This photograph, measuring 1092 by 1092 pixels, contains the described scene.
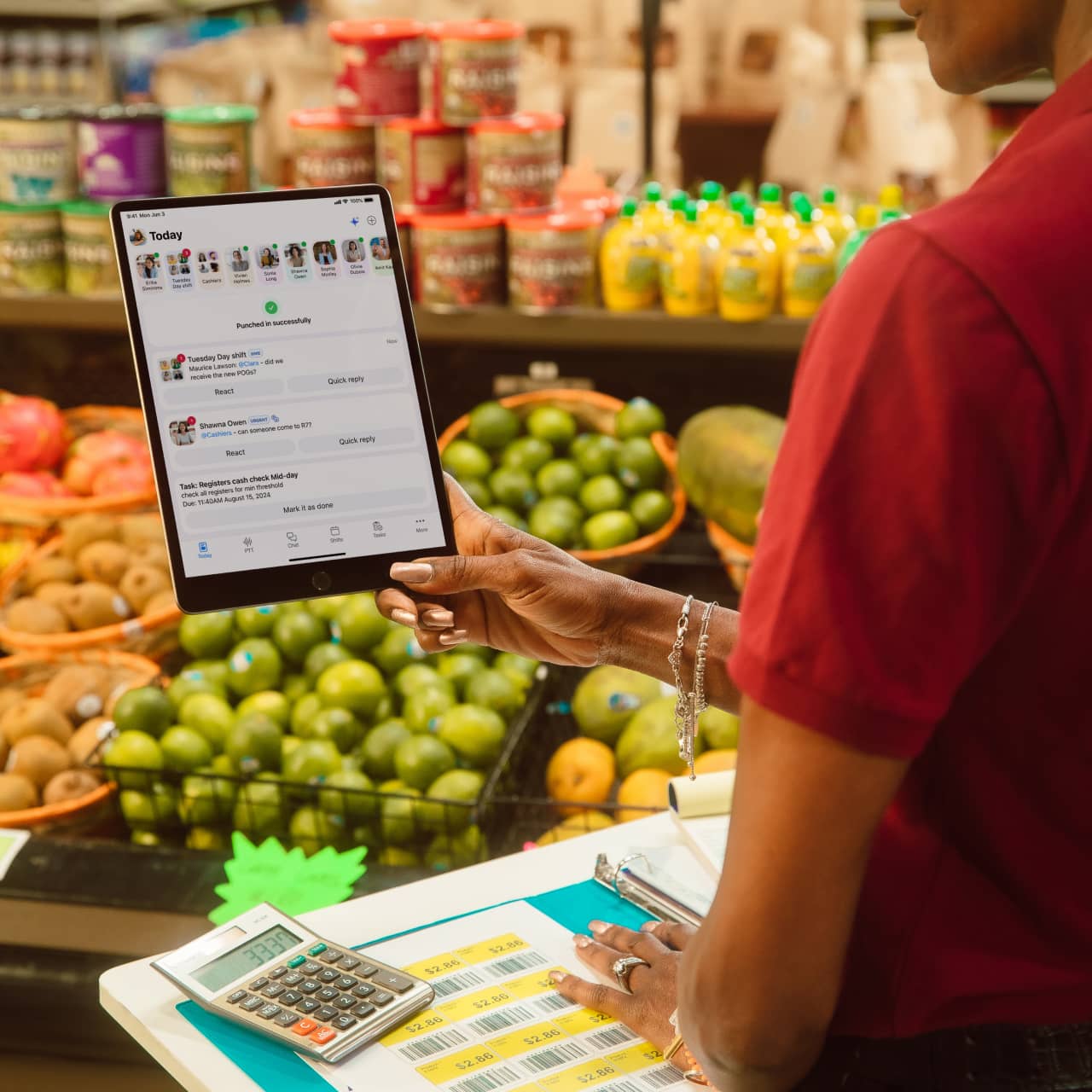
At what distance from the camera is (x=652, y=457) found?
8.84 ft

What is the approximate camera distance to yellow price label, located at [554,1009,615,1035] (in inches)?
44.3

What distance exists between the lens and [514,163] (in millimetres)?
2492

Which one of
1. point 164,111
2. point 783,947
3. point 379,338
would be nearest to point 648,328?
point 164,111

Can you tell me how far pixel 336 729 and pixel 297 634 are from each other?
0.27 m

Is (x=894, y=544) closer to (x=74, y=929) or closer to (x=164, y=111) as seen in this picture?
(x=74, y=929)

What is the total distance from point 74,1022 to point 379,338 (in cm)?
107

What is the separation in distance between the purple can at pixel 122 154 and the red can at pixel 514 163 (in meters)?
0.60

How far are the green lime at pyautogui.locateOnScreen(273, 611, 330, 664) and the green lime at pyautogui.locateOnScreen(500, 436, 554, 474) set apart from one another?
60 cm

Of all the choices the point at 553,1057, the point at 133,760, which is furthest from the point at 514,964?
the point at 133,760

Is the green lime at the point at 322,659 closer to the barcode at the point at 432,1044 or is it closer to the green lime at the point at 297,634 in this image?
the green lime at the point at 297,634

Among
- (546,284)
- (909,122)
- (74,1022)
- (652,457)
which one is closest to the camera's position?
(74,1022)

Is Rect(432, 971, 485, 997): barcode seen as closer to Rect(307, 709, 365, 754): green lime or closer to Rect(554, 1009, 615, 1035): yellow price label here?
Rect(554, 1009, 615, 1035): yellow price label

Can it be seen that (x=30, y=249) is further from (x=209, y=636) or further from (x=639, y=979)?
(x=639, y=979)

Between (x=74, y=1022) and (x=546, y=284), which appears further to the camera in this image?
(x=546, y=284)
